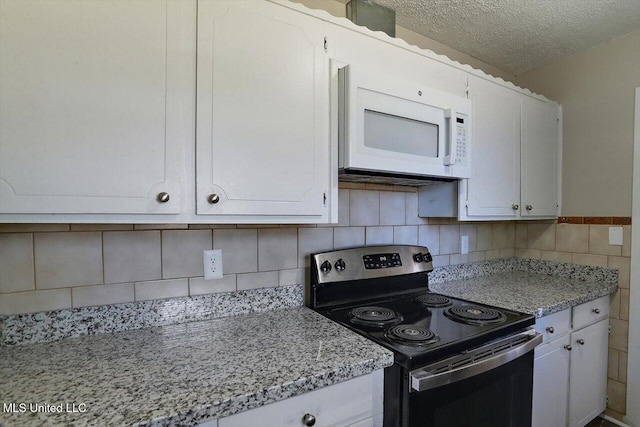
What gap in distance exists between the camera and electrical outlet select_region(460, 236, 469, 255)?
7.02 ft

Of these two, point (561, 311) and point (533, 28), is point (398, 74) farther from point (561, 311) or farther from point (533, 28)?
point (561, 311)

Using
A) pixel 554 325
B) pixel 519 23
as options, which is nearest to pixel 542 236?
pixel 554 325

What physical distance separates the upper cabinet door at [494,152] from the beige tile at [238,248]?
1.14 m

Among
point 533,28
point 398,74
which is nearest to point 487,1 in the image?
point 533,28

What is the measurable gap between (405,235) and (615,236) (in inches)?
52.0

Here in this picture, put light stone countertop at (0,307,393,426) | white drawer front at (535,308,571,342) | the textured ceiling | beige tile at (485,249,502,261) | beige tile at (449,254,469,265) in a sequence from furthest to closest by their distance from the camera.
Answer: beige tile at (485,249,502,261)
beige tile at (449,254,469,265)
the textured ceiling
white drawer front at (535,308,571,342)
light stone countertop at (0,307,393,426)

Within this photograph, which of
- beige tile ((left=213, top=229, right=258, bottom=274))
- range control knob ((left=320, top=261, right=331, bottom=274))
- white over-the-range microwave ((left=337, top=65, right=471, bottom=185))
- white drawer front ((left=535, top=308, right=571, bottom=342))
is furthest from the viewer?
white drawer front ((left=535, top=308, right=571, bottom=342))

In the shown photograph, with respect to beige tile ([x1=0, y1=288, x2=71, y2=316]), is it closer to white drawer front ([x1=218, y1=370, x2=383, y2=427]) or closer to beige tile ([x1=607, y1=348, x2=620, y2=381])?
white drawer front ([x1=218, y1=370, x2=383, y2=427])

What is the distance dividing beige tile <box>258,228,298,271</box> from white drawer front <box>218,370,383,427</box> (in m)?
0.64

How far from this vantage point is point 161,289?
48.3 inches

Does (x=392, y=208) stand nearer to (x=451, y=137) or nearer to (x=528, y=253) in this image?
(x=451, y=137)

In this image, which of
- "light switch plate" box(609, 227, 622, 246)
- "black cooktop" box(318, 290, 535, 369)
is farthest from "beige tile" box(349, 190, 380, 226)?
"light switch plate" box(609, 227, 622, 246)

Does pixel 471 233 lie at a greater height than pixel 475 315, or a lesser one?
greater

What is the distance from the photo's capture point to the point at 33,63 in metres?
0.81
